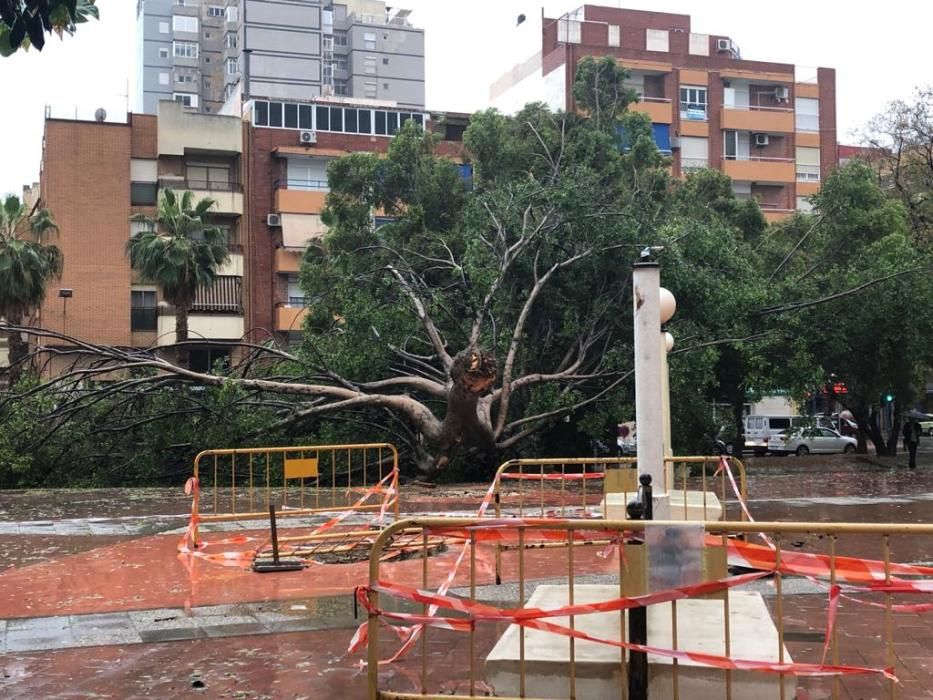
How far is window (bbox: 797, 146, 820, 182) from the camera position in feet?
191

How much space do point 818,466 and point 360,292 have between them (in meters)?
14.0

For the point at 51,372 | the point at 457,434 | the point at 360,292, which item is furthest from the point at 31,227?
the point at 457,434

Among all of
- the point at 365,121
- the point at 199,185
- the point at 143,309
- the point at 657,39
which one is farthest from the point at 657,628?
the point at 657,39

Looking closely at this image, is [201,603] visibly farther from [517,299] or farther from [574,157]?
[574,157]

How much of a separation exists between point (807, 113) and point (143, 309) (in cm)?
3851

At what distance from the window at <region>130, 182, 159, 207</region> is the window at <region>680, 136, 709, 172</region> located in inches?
1106

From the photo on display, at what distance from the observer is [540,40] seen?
2224 inches

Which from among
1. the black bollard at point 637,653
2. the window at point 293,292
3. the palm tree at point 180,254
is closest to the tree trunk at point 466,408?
the black bollard at point 637,653

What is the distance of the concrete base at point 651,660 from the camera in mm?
4758

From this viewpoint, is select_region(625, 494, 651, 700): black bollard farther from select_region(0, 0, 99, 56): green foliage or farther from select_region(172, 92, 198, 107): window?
select_region(172, 92, 198, 107): window

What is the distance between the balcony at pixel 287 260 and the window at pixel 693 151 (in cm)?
2255

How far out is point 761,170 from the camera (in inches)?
2240

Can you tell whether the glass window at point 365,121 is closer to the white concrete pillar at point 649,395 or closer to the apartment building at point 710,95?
the apartment building at point 710,95

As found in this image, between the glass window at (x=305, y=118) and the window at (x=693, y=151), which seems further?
the window at (x=693, y=151)
